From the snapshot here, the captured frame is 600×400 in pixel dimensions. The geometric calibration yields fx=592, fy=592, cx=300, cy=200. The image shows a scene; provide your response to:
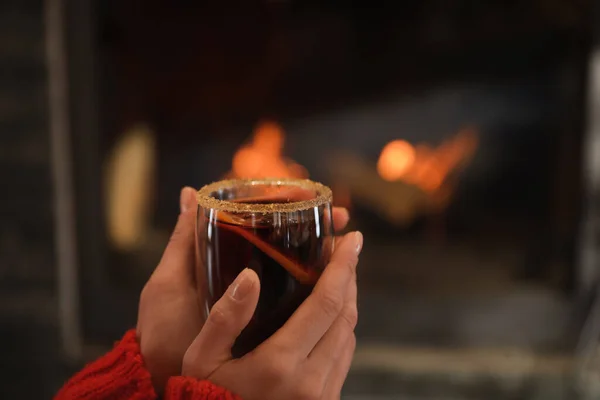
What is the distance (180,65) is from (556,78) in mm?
983

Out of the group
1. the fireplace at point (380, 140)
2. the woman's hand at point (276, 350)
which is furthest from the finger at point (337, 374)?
the fireplace at point (380, 140)

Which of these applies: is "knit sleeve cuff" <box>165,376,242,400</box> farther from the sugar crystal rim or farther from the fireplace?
the fireplace

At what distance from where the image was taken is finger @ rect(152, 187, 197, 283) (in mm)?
668

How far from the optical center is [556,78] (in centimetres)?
151

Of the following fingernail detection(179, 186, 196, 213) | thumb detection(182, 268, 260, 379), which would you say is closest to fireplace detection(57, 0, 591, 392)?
fingernail detection(179, 186, 196, 213)

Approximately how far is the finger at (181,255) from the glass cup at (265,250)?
0.16 feet

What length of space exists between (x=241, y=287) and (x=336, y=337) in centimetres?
13

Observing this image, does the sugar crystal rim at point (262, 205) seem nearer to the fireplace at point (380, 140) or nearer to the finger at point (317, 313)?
the finger at point (317, 313)

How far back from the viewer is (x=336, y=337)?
592mm

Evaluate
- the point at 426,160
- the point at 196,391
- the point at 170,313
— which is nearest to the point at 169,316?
the point at 170,313

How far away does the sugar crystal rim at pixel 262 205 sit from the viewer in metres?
0.58

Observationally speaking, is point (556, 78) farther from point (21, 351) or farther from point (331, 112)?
point (21, 351)

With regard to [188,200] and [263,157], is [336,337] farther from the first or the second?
[263,157]

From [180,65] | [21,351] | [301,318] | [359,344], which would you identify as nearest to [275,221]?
[301,318]
